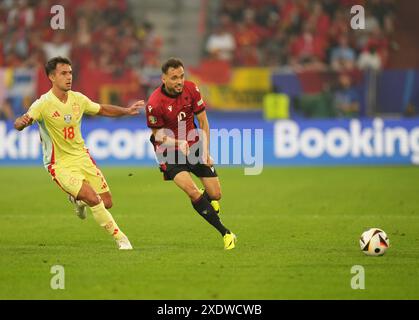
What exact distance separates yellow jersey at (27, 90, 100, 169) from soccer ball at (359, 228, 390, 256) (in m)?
3.69

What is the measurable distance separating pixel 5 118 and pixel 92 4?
6315 millimetres

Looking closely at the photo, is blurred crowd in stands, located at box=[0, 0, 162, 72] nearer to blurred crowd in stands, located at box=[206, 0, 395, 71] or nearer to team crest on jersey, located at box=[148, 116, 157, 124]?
blurred crowd in stands, located at box=[206, 0, 395, 71]

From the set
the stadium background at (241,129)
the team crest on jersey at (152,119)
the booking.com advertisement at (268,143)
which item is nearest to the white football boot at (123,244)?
the stadium background at (241,129)

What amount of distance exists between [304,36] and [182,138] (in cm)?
1676

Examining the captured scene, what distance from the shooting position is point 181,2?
31797 mm

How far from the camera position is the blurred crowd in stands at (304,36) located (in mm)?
27000

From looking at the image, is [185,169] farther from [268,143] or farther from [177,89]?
[268,143]

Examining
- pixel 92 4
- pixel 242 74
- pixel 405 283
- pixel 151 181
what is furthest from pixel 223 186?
pixel 92 4

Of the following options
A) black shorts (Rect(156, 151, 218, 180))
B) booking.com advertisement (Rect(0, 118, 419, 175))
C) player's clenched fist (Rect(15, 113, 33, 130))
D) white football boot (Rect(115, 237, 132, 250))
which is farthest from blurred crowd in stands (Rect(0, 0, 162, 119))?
player's clenched fist (Rect(15, 113, 33, 130))

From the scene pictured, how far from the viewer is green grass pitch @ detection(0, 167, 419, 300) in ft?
29.9

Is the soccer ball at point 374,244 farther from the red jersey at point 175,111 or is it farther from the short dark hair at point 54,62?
the short dark hair at point 54,62

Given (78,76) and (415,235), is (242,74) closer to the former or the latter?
(78,76)

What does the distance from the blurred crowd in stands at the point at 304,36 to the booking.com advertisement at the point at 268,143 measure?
380cm

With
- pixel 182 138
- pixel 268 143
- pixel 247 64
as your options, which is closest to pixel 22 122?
pixel 182 138
